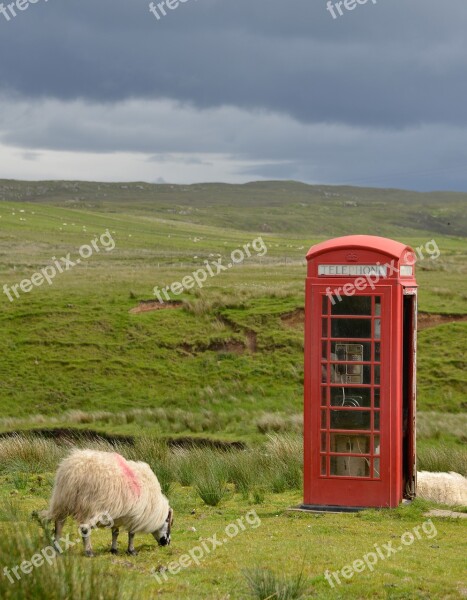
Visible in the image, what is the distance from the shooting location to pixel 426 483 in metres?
13.2

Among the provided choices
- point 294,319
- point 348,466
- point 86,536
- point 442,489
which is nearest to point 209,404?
point 294,319

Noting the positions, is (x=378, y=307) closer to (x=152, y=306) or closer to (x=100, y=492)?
(x=100, y=492)

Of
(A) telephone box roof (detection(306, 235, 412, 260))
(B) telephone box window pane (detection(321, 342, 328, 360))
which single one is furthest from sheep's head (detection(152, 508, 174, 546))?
(A) telephone box roof (detection(306, 235, 412, 260))

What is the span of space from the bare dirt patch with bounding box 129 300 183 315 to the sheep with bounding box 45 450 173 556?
2485 centimetres

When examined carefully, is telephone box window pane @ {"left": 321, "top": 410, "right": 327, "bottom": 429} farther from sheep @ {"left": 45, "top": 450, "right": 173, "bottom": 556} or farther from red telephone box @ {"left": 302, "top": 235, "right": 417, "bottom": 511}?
sheep @ {"left": 45, "top": 450, "right": 173, "bottom": 556}

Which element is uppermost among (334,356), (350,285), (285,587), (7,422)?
(350,285)

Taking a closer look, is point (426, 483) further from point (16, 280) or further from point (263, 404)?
point (16, 280)

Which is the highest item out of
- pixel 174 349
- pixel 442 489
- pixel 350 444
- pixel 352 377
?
pixel 352 377

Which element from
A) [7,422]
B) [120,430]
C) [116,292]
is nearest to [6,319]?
[116,292]

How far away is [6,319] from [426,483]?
2339 cm

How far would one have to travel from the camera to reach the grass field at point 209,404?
8.60 meters

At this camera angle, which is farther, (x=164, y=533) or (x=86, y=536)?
(x=164, y=533)

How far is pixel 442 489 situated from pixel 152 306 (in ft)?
75.2

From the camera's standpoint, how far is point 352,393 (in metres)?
12.0
